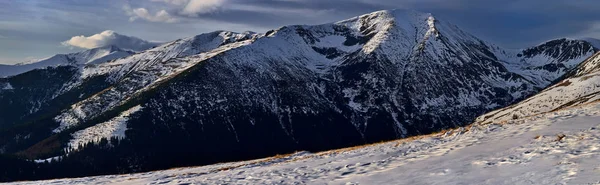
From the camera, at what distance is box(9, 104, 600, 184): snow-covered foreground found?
19.8 metres

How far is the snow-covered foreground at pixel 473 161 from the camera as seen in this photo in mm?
19844

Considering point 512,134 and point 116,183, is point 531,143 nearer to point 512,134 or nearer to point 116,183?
point 512,134

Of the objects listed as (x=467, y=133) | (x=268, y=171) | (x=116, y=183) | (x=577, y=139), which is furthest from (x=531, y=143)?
(x=116, y=183)

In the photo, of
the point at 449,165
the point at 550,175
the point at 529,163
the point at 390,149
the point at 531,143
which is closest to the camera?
the point at 550,175

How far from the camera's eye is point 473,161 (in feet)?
75.3

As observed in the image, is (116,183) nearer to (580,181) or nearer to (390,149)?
(390,149)

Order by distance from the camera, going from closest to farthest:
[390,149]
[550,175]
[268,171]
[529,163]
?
[550,175] → [529,163] → [268,171] → [390,149]

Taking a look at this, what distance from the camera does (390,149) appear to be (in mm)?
29812

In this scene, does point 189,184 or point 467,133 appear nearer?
point 189,184

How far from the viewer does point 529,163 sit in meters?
21.1

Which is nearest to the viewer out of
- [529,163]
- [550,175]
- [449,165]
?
[550,175]

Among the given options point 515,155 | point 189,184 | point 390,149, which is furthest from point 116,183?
point 515,155

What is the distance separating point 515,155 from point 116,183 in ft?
72.4

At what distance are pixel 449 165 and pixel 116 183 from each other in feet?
63.6
